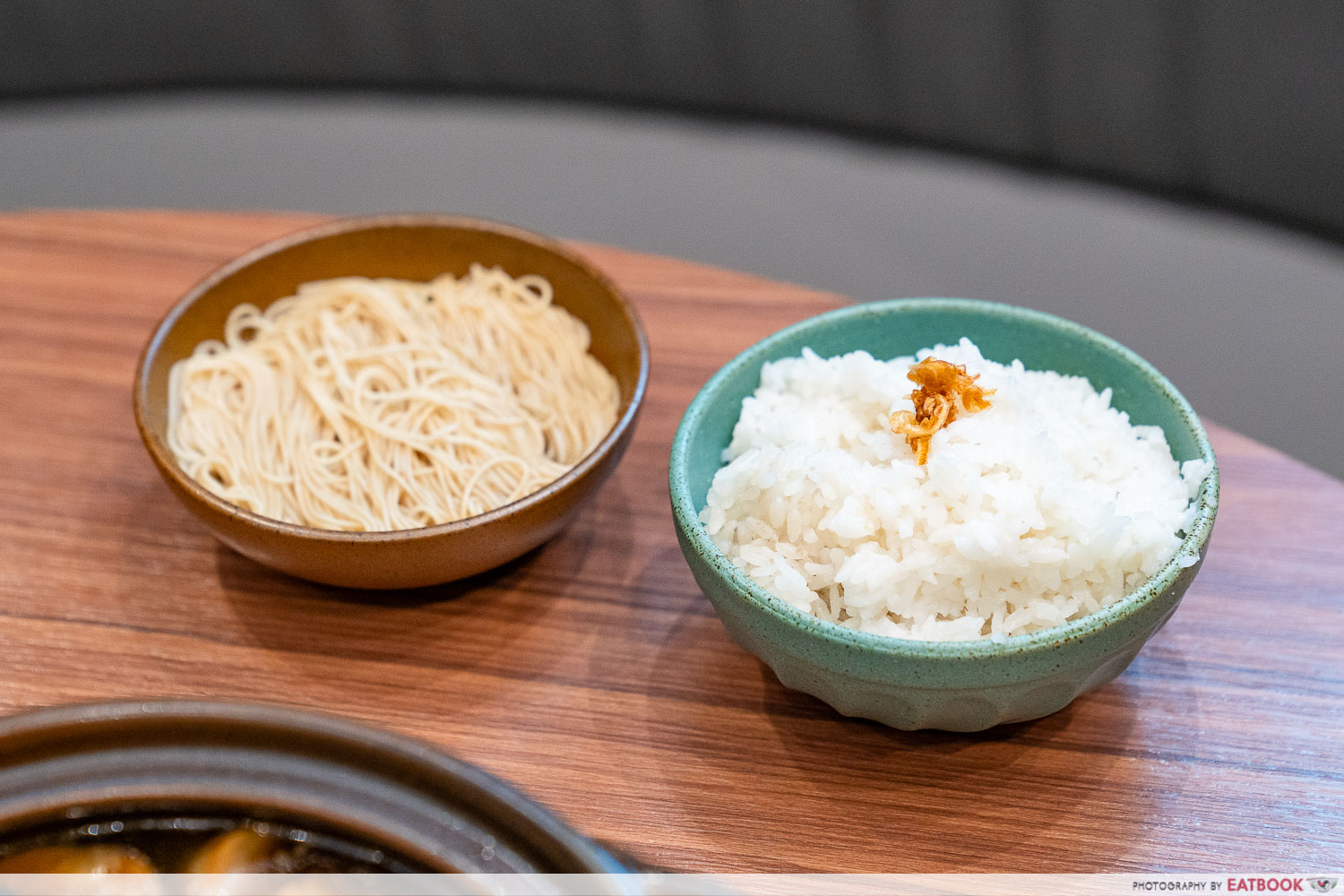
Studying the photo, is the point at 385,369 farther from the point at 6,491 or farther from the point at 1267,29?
the point at 1267,29

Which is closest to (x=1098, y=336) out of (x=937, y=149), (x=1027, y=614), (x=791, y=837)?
(x=1027, y=614)

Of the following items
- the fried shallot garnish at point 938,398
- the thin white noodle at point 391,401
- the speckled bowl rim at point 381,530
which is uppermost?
the fried shallot garnish at point 938,398

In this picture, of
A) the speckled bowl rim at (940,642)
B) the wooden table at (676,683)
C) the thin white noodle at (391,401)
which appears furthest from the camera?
the thin white noodle at (391,401)

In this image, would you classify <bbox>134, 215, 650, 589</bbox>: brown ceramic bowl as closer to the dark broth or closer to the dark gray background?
the dark broth

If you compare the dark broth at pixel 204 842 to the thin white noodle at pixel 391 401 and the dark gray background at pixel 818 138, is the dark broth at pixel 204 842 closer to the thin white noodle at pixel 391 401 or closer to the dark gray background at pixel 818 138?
the thin white noodle at pixel 391 401

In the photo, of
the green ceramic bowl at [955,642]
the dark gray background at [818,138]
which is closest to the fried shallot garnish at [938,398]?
the green ceramic bowl at [955,642]
